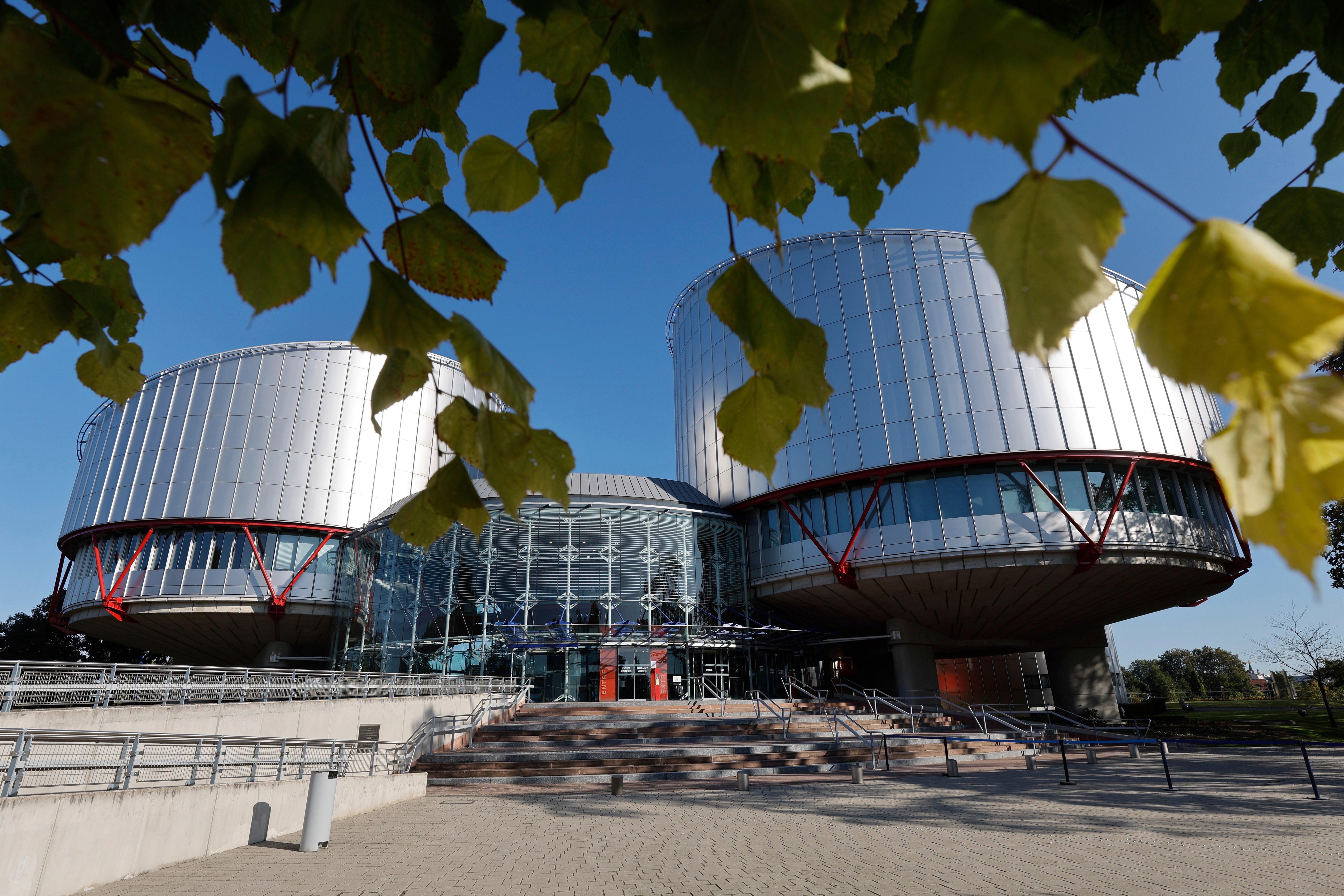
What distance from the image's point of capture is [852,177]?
2025 mm

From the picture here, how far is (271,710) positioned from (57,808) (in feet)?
37.7

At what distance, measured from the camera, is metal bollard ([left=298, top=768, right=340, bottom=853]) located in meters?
9.10

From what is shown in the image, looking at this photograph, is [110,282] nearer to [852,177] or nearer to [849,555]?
[852,177]

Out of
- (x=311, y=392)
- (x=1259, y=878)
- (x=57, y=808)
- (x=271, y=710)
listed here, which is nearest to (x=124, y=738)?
(x=57, y=808)

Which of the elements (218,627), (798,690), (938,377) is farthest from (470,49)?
(218,627)

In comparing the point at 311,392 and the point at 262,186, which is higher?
the point at 311,392

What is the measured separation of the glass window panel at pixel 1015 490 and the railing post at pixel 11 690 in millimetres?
27919

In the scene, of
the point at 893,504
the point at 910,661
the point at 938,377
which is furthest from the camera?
the point at 910,661

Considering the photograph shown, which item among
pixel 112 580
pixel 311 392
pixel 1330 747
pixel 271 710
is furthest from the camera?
pixel 311 392

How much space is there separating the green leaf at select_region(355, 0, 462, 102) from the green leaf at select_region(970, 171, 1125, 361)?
97 cm

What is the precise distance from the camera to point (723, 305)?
135 centimetres

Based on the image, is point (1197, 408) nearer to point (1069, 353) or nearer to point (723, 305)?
point (1069, 353)

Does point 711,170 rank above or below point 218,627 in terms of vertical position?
below

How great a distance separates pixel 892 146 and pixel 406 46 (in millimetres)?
1317
